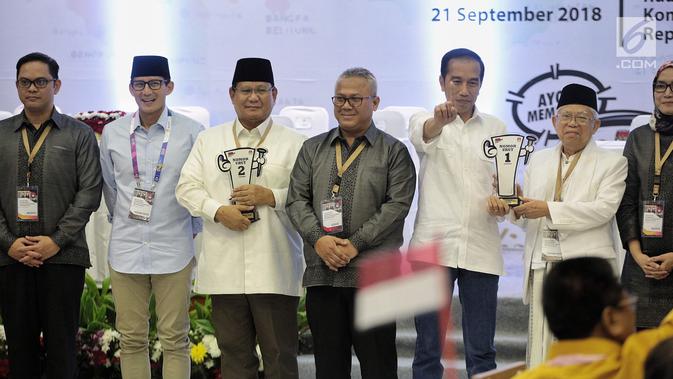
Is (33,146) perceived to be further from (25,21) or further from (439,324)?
(25,21)

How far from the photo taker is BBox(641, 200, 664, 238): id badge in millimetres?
3787

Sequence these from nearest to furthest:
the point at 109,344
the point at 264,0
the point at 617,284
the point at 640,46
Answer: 1. the point at 617,284
2. the point at 109,344
3. the point at 640,46
4. the point at 264,0

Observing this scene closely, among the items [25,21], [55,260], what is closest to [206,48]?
[25,21]

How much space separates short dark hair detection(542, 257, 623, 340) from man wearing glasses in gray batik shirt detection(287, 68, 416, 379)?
1547 mm

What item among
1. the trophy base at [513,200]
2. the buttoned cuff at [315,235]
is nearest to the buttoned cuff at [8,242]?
the buttoned cuff at [315,235]

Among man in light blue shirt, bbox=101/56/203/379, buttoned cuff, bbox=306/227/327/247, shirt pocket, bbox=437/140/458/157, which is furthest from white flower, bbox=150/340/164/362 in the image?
shirt pocket, bbox=437/140/458/157

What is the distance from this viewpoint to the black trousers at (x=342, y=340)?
151 inches

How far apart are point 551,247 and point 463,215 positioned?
1.24ft

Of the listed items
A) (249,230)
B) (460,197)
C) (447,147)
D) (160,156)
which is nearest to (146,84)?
(160,156)

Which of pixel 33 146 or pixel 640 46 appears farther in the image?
pixel 640 46

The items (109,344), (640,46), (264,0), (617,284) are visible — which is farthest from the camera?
(264,0)

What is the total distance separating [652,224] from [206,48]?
4.89 m

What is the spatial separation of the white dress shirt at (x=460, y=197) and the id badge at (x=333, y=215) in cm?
42

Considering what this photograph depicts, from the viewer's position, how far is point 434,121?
12.8 ft
